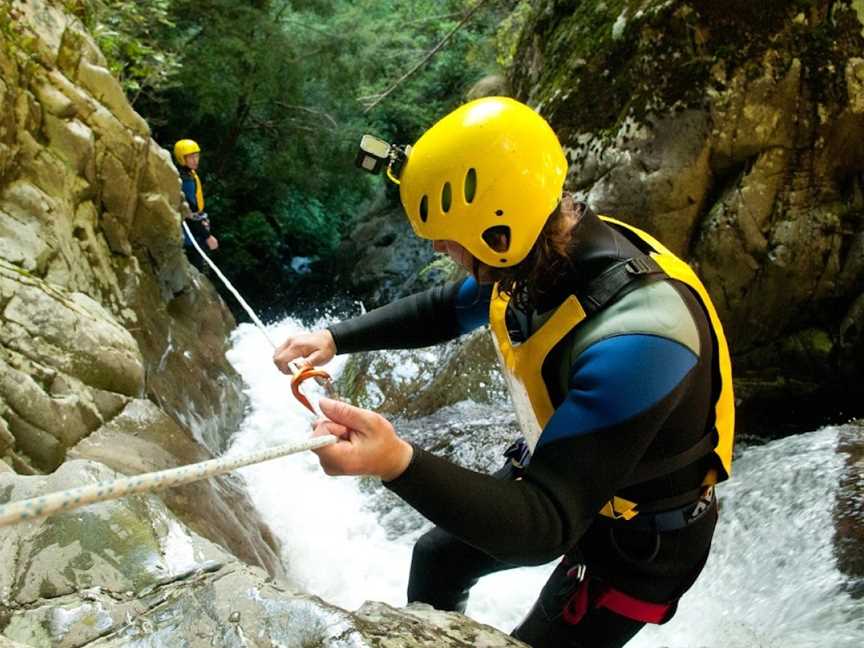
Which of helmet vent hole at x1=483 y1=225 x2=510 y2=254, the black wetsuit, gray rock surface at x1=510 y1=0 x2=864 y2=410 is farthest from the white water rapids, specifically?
helmet vent hole at x1=483 y1=225 x2=510 y2=254

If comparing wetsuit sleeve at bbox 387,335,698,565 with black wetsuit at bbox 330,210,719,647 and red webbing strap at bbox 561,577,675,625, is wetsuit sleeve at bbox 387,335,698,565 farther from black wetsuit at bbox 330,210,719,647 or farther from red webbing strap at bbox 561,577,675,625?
red webbing strap at bbox 561,577,675,625

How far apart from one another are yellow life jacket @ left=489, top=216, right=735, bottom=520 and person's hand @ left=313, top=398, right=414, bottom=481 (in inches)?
19.3

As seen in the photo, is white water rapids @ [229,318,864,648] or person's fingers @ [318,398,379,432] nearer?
person's fingers @ [318,398,379,432]

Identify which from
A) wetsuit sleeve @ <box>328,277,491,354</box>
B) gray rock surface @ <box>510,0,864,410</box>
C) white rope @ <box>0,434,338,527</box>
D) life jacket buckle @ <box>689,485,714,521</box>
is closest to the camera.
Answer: white rope @ <box>0,434,338,527</box>

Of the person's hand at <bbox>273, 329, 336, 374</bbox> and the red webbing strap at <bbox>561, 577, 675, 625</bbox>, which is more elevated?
the person's hand at <bbox>273, 329, 336, 374</bbox>

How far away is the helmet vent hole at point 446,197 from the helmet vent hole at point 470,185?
42 mm

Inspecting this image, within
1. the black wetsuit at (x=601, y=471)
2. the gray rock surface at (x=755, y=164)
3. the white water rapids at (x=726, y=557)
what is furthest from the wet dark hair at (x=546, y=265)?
the gray rock surface at (x=755, y=164)

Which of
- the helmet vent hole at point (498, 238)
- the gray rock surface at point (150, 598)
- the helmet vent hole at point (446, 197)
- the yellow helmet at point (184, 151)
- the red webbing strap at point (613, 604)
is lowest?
the yellow helmet at point (184, 151)

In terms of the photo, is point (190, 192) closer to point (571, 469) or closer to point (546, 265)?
point (546, 265)

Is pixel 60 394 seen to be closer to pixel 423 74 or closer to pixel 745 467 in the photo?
pixel 745 467

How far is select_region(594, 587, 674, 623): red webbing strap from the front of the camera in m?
1.93

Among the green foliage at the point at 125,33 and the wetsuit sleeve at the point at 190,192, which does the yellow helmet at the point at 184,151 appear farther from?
the green foliage at the point at 125,33

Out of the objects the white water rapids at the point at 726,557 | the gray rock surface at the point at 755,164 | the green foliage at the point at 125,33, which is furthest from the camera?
the green foliage at the point at 125,33

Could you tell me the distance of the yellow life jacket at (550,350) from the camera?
5.24ft
